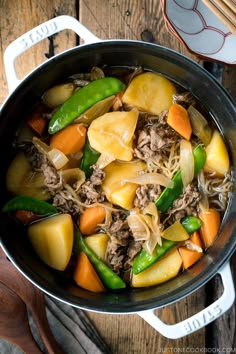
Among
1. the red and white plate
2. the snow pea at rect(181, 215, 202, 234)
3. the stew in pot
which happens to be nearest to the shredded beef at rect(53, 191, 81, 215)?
the stew in pot

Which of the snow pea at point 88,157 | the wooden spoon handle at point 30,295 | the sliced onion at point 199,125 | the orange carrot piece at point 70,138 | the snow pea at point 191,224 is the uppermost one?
the sliced onion at point 199,125

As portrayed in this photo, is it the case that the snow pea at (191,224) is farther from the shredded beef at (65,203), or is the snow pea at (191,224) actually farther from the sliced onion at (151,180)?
the shredded beef at (65,203)

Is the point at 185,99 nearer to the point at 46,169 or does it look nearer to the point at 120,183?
the point at 120,183

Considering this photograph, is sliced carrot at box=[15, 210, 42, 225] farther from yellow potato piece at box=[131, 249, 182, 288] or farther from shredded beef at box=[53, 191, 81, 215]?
yellow potato piece at box=[131, 249, 182, 288]

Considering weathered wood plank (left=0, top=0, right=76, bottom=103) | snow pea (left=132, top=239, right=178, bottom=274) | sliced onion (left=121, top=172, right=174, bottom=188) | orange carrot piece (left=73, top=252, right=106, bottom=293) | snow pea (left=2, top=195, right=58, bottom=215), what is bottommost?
orange carrot piece (left=73, top=252, right=106, bottom=293)

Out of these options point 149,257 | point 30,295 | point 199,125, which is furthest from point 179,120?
point 30,295

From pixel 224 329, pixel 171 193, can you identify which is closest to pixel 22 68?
pixel 171 193

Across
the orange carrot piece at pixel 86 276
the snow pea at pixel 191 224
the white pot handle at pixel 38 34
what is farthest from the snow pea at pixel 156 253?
the white pot handle at pixel 38 34

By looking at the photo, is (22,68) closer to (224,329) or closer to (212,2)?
(212,2)
